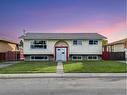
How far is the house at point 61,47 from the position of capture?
40625 millimetres

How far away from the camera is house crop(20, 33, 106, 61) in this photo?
133 ft

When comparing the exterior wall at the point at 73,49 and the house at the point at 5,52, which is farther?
the house at the point at 5,52

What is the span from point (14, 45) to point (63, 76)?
38.6m

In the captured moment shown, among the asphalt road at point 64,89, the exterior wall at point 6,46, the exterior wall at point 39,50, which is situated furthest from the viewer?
the exterior wall at point 6,46

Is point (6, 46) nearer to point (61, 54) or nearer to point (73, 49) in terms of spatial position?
point (61, 54)

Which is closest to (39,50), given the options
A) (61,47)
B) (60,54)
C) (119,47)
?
(60,54)

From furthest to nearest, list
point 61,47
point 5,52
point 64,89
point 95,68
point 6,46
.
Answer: point 6,46 < point 5,52 < point 61,47 < point 95,68 < point 64,89

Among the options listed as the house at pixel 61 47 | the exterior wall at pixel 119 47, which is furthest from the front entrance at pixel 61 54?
the exterior wall at pixel 119 47

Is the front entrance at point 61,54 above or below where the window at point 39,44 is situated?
below

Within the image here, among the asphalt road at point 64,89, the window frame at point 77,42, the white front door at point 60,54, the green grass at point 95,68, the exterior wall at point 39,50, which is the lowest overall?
the asphalt road at point 64,89

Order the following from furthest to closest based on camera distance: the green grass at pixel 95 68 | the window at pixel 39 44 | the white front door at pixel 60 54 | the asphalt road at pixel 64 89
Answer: the white front door at pixel 60 54, the window at pixel 39 44, the green grass at pixel 95 68, the asphalt road at pixel 64 89

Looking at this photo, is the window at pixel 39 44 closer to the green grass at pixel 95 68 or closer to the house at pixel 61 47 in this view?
the house at pixel 61 47

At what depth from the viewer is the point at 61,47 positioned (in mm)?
40969

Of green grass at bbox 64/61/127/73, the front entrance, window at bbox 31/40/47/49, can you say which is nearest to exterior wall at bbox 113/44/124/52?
the front entrance
